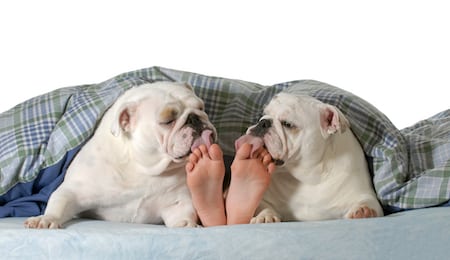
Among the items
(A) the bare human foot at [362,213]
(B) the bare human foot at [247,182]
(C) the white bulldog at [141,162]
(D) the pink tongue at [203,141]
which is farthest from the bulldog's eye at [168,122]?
(A) the bare human foot at [362,213]

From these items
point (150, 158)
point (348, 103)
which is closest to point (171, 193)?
point (150, 158)

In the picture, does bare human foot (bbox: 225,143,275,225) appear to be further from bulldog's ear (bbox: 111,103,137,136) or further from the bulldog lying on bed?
bulldog's ear (bbox: 111,103,137,136)

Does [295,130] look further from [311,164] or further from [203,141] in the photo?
[203,141]

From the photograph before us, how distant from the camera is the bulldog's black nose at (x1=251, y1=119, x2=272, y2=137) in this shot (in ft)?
10.1

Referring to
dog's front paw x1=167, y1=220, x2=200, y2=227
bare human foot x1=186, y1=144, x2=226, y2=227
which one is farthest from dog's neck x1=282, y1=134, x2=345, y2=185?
dog's front paw x1=167, y1=220, x2=200, y2=227

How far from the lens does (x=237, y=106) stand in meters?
3.57

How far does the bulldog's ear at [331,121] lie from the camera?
3.06 m

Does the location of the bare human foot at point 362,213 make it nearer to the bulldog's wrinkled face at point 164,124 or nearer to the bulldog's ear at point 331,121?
the bulldog's ear at point 331,121

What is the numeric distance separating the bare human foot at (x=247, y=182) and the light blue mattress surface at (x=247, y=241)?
0.27m

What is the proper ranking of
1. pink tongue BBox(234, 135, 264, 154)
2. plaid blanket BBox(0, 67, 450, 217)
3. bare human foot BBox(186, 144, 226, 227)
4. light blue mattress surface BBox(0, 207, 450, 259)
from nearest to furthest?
light blue mattress surface BBox(0, 207, 450, 259), bare human foot BBox(186, 144, 226, 227), pink tongue BBox(234, 135, 264, 154), plaid blanket BBox(0, 67, 450, 217)

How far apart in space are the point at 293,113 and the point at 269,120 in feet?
0.29

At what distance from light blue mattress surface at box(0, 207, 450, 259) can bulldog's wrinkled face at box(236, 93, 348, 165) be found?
39cm

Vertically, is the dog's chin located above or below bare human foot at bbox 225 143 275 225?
above

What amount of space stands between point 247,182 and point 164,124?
1.15 ft
